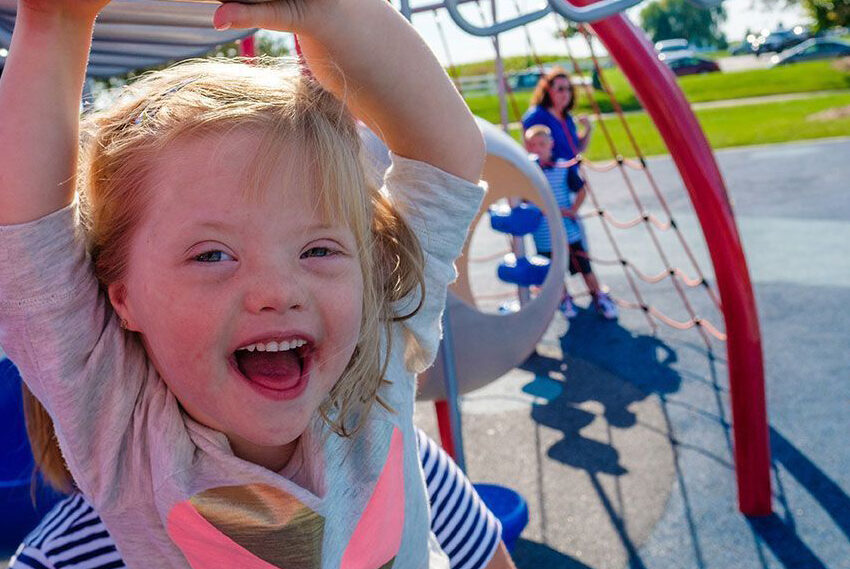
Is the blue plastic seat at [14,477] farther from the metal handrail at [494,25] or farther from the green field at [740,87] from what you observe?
the green field at [740,87]

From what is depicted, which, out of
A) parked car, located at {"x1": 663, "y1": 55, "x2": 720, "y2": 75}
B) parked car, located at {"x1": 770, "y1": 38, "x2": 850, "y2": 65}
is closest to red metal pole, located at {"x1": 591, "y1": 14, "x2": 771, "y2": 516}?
parked car, located at {"x1": 663, "y1": 55, "x2": 720, "y2": 75}

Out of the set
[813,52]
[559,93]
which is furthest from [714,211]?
[813,52]

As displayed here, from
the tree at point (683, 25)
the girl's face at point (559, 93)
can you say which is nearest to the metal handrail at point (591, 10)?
the girl's face at point (559, 93)

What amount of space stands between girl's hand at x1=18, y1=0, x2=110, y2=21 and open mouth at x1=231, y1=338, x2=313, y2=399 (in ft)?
1.04

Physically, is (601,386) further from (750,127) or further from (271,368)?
(750,127)

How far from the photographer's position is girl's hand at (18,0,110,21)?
74 centimetres

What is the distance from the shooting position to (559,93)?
5.13m

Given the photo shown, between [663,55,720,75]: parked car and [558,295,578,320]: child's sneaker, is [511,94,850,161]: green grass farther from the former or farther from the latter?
[663,55,720,75]: parked car

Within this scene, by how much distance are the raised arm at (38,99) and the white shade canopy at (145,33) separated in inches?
27.0

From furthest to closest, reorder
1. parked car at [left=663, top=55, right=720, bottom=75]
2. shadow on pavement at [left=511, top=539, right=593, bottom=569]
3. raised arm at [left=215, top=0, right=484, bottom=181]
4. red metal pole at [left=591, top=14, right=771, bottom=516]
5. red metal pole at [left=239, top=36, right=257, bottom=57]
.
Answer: parked car at [left=663, top=55, right=720, bottom=75] → red metal pole at [left=239, top=36, right=257, bottom=57] → shadow on pavement at [left=511, top=539, right=593, bottom=569] → red metal pole at [left=591, top=14, right=771, bottom=516] → raised arm at [left=215, top=0, right=484, bottom=181]

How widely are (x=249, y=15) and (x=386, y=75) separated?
0.66ft

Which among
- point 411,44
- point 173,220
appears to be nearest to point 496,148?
point 411,44

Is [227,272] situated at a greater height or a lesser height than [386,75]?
lesser

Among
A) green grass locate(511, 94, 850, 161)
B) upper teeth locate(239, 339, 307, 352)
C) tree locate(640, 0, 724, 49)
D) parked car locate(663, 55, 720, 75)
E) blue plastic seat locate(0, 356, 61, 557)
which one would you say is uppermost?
upper teeth locate(239, 339, 307, 352)
